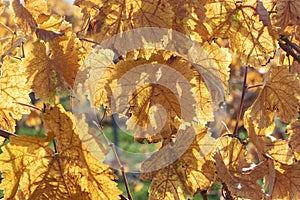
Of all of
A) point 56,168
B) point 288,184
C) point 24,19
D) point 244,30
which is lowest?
point 288,184

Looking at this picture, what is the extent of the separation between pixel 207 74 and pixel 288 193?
1.16 feet

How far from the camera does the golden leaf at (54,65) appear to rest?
105 cm

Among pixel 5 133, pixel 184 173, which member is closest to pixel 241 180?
pixel 184 173

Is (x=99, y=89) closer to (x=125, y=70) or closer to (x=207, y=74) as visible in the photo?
(x=125, y=70)

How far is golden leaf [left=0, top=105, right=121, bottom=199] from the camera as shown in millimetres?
999

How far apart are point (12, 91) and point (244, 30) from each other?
1.56ft

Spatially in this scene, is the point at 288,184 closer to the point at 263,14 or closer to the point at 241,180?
the point at 241,180

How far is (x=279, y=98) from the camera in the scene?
119 centimetres

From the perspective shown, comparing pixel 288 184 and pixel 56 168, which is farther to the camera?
pixel 288 184

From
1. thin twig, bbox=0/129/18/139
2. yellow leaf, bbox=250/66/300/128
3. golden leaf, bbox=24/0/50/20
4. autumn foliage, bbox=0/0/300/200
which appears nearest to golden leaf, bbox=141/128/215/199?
autumn foliage, bbox=0/0/300/200

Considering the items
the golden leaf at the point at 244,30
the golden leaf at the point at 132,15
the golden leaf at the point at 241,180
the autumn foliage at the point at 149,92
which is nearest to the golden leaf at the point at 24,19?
the autumn foliage at the point at 149,92

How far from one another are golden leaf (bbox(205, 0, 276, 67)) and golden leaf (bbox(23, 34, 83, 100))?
0.27 m

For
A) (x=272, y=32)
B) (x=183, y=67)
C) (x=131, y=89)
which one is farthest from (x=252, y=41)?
(x=131, y=89)

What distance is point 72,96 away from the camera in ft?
3.45
